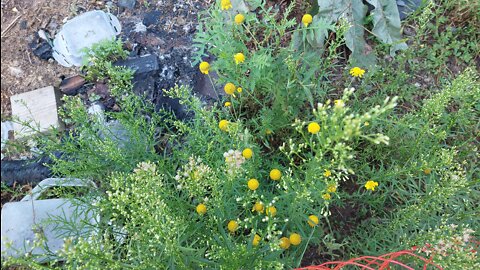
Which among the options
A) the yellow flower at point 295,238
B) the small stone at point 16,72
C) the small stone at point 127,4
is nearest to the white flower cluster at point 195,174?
the yellow flower at point 295,238

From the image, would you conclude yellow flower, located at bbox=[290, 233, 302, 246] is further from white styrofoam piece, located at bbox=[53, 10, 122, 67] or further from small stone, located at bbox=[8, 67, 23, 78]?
small stone, located at bbox=[8, 67, 23, 78]

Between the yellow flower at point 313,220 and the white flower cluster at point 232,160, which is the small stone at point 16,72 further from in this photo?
the yellow flower at point 313,220

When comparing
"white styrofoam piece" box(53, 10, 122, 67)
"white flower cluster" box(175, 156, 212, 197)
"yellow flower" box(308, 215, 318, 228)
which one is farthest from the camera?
"white styrofoam piece" box(53, 10, 122, 67)

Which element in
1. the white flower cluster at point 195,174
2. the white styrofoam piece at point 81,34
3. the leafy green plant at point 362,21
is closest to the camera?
the white flower cluster at point 195,174

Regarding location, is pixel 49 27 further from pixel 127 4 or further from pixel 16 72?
pixel 127 4

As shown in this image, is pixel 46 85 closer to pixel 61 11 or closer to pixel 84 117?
pixel 61 11

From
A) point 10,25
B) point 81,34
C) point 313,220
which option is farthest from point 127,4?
point 313,220

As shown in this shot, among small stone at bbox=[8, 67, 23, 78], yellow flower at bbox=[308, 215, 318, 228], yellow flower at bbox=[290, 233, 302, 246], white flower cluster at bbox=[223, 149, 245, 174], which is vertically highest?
white flower cluster at bbox=[223, 149, 245, 174]

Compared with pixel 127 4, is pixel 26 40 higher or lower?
lower

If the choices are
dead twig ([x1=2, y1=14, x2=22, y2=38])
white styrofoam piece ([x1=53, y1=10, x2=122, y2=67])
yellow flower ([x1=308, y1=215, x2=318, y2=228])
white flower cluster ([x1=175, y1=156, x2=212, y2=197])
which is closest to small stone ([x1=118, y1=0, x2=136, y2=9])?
white styrofoam piece ([x1=53, y1=10, x2=122, y2=67])

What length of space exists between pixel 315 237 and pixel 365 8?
2.03m

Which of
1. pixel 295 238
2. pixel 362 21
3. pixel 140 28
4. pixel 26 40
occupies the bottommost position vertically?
pixel 295 238

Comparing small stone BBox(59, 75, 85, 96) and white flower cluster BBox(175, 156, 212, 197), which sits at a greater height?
white flower cluster BBox(175, 156, 212, 197)

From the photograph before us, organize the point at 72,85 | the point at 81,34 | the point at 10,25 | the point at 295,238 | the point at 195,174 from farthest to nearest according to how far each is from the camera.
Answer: the point at 10,25 < the point at 81,34 < the point at 72,85 < the point at 295,238 < the point at 195,174
